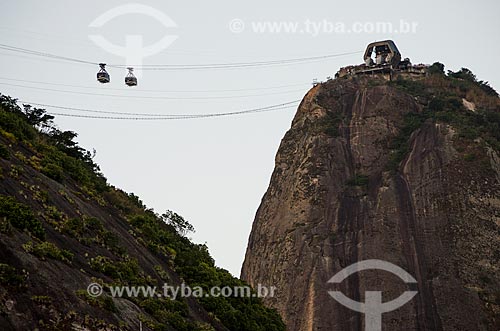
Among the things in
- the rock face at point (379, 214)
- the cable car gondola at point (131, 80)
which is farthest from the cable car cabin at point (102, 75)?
the rock face at point (379, 214)

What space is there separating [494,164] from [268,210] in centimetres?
2514

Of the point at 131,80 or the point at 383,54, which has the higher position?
the point at 383,54

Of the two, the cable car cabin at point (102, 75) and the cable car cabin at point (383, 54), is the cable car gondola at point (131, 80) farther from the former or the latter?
the cable car cabin at point (383, 54)

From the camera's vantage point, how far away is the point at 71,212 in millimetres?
29188

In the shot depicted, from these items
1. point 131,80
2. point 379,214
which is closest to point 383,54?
point 379,214

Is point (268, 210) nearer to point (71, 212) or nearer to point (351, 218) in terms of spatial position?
point (351, 218)

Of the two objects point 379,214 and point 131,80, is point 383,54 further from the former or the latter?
point 131,80

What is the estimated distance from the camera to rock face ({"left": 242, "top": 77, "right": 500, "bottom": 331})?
6303 cm

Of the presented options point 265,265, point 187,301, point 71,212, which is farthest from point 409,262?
point 71,212

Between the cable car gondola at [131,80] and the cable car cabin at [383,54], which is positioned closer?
the cable car gondola at [131,80]

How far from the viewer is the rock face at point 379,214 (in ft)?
207

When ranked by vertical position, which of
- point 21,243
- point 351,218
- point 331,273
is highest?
point 351,218

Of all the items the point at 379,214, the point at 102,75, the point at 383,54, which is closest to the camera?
the point at 102,75

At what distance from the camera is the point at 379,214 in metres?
71.9
